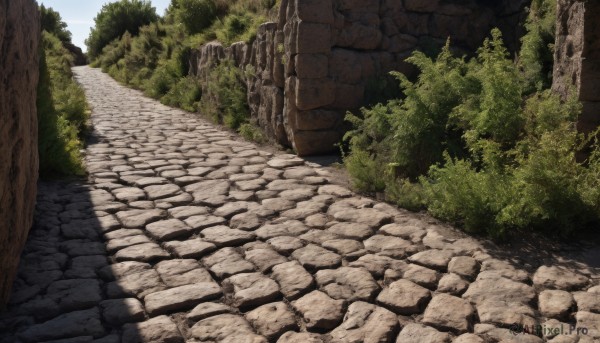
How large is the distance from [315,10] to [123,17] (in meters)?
21.6

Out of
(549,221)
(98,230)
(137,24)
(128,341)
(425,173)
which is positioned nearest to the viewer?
(128,341)

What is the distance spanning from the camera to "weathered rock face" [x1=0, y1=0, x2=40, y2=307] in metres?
3.54

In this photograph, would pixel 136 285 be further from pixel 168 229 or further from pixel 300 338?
pixel 300 338

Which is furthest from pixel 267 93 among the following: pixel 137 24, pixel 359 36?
pixel 137 24

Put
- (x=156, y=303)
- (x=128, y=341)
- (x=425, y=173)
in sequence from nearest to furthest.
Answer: (x=128, y=341) → (x=156, y=303) → (x=425, y=173)

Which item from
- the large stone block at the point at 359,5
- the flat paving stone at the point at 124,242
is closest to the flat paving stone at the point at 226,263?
the flat paving stone at the point at 124,242

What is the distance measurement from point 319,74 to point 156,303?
14.6ft

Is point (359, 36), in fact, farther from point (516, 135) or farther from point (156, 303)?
point (156, 303)

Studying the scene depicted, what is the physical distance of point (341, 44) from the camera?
24.8 ft

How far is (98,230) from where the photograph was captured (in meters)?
4.98

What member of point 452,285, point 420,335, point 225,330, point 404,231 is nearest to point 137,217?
point 225,330

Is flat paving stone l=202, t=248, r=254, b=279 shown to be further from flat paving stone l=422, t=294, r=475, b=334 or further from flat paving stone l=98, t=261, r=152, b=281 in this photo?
flat paving stone l=422, t=294, r=475, b=334

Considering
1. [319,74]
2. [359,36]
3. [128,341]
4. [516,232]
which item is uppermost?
[359,36]

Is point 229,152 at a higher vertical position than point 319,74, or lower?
lower
